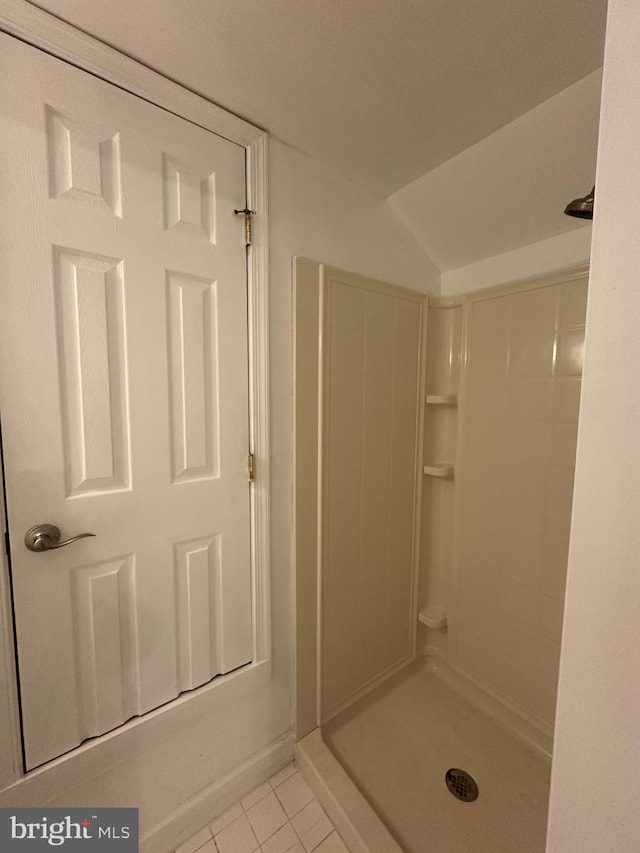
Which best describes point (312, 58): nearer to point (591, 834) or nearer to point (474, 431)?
point (474, 431)

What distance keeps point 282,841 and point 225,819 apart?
0.65 ft

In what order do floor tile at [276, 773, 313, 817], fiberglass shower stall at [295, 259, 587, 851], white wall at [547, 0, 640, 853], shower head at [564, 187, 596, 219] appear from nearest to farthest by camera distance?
white wall at [547, 0, 640, 853], shower head at [564, 187, 596, 219], floor tile at [276, 773, 313, 817], fiberglass shower stall at [295, 259, 587, 851]

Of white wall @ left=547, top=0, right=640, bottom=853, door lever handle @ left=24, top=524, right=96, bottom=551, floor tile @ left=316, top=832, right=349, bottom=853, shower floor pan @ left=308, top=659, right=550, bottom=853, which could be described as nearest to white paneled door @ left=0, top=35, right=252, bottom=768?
door lever handle @ left=24, top=524, right=96, bottom=551

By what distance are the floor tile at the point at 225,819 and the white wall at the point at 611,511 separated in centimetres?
116

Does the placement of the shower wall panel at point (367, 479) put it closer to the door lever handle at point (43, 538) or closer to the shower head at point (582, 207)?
the shower head at point (582, 207)

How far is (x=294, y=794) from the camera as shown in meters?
1.15

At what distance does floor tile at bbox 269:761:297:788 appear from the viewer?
118cm

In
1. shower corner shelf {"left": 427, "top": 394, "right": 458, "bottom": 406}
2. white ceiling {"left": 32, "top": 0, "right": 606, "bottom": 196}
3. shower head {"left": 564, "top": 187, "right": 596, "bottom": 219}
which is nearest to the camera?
white ceiling {"left": 32, "top": 0, "right": 606, "bottom": 196}

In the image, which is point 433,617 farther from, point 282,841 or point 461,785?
point 282,841

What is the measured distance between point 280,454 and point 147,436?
1.37 ft

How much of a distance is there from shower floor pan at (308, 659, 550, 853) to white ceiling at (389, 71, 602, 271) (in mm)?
1968

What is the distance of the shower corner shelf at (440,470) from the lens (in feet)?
5.11

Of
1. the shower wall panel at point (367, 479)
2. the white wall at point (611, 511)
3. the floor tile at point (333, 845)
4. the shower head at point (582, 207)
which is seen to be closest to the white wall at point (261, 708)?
the shower wall panel at point (367, 479)

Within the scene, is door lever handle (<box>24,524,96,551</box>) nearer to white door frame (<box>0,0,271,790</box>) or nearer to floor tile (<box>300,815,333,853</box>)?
white door frame (<box>0,0,271,790</box>)
